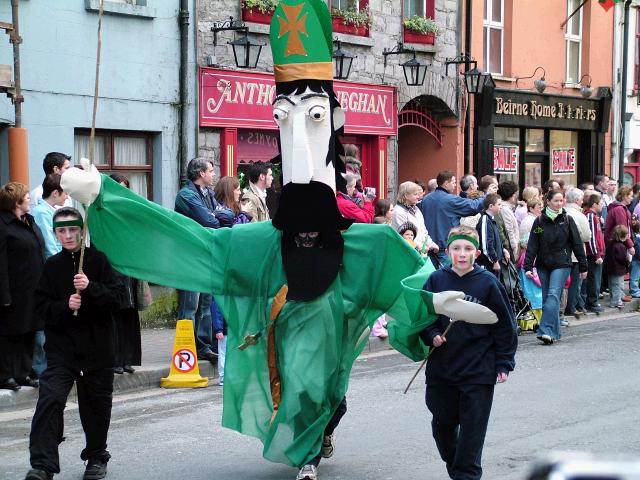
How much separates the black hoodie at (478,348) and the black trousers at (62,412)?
6.23 ft

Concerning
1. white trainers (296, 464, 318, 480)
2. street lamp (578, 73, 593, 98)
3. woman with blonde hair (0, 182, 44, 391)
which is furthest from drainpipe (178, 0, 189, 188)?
street lamp (578, 73, 593, 98)

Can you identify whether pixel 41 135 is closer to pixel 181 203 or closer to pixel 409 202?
pixel 181 203

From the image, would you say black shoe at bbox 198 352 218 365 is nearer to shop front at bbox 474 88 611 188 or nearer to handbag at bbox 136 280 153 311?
handbag at bbox 136 280 153 311

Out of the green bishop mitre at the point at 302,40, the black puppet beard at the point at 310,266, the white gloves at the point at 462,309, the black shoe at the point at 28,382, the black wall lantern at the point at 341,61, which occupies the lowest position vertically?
the black shoe at the point at 28,382

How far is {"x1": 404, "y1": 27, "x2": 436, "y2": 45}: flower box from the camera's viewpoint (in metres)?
18.2

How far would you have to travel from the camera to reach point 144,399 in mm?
8844

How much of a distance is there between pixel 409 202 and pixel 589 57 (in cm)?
1323

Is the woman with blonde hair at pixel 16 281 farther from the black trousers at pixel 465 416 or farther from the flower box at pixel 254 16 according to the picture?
the flower box at pixel 254 16

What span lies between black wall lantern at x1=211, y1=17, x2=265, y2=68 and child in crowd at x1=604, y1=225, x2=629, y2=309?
19.5ft

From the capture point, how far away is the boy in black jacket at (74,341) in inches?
225

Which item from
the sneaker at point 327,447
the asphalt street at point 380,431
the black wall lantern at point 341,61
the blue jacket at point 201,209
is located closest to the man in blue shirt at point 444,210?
the asphalt street at point 380,431

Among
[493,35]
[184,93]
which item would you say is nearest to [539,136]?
[493,35]

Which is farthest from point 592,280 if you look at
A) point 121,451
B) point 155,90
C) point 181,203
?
point 121,451

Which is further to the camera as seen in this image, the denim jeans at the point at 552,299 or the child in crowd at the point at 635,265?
the child in crowd at the point at 635,265
